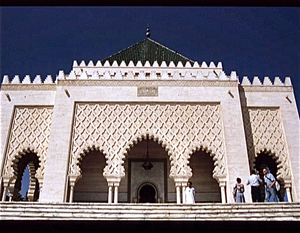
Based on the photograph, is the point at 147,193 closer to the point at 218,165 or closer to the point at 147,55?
the point at 218,165

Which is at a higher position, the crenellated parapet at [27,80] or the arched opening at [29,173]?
the crenellated parapet at [27,80]

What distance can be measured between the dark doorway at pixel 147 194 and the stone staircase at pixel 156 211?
3891 millimetres

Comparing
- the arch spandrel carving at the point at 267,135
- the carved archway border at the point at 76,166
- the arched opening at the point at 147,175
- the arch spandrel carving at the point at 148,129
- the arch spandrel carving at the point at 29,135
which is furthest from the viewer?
the arched opening at the point at 147,175

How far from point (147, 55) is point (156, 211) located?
8008 mm

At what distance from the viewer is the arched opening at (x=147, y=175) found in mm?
8188

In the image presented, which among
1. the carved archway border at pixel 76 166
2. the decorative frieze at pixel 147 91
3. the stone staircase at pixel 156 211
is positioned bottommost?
the stone staircase at pixel 156 211

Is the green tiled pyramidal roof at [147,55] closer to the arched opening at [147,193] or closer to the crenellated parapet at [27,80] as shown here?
the crenellated parapet at [27,80]

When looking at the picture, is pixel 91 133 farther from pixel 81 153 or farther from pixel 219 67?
pixel 219 67

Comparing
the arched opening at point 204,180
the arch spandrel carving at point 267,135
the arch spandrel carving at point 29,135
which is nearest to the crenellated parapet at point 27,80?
the arch spandrel carving at point 29,135

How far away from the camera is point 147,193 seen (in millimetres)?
8359

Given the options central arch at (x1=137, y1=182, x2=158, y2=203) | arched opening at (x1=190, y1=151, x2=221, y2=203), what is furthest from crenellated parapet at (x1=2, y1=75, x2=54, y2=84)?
arched opening at (x1=190, y1=151, x2=221, y2=203)

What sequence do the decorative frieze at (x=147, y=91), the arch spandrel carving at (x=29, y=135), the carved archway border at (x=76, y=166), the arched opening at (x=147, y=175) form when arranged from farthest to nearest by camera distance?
the arched opening at (x=147, y=175) < the decorative frieze at (x=147, y=91) < the arch spandrel carving at (x=29, y=135) < the carved archway border at (x=76, y=166)

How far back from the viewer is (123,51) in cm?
1196
